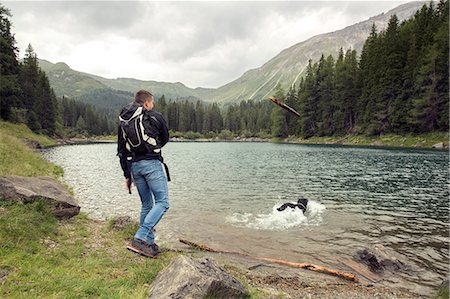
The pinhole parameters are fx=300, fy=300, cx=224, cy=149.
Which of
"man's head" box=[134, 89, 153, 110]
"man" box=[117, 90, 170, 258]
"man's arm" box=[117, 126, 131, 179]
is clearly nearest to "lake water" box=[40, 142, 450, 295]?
"man" box=[117, 90, 170, 258]

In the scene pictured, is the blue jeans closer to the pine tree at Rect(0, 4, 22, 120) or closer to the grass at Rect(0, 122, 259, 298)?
the grass at Rect(0, 122, 259, 298)

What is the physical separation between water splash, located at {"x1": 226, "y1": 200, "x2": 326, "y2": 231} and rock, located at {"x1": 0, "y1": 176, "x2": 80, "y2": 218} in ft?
23.1

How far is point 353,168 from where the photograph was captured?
33156 millimetres

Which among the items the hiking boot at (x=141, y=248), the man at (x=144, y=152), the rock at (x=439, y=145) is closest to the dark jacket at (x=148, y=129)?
the man at (x=144, y=152)

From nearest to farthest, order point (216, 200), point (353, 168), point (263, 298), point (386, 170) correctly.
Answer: point (263, 298)
point (216, 200)
point (386, 170)
point (353, 168)

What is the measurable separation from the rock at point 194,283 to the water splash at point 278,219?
7.94 metres

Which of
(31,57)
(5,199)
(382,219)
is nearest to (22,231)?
(5,199)

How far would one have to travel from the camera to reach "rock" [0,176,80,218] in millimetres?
9531

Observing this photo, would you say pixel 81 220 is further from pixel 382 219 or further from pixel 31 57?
pixel 31 57

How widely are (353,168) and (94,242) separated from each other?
3030 cm

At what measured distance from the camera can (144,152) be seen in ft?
25.0

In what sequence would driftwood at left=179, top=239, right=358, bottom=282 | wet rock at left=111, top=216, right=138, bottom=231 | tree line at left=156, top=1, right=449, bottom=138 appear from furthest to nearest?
tree line at left=156, top=1, right=449, bottom=138, wet rock at left=111, top=216, right=138, bottom=231, driftwood at left=179, top=239, right=358, bottom=282

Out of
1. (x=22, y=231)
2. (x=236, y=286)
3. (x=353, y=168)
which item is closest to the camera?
(x=236, y=286)

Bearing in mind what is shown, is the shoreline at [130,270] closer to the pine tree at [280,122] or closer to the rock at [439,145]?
the rock at [439,145]
